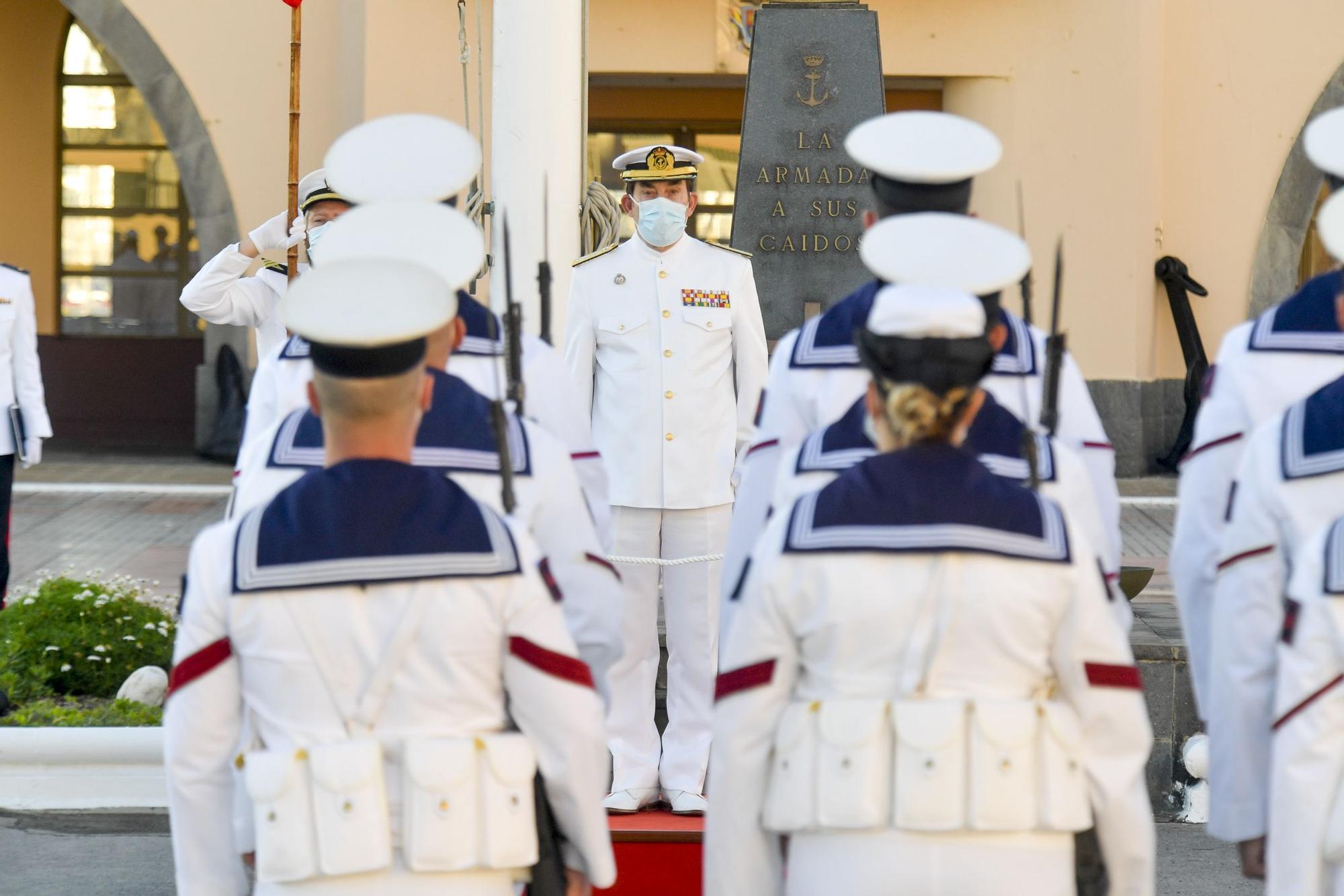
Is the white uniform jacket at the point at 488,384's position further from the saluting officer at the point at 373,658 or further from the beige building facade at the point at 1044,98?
the beige building facade at the point at 1044,98

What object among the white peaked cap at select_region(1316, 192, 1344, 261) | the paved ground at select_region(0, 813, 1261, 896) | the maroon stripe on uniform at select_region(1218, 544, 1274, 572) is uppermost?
the white peaked cap at select_region(1316, 192, 1344, 261)

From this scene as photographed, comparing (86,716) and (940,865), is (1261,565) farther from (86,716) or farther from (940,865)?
(86,716)

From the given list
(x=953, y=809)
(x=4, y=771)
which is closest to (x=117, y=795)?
(x=4, y=771)

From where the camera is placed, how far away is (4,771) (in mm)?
5520

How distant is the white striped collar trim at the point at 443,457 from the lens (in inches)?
128

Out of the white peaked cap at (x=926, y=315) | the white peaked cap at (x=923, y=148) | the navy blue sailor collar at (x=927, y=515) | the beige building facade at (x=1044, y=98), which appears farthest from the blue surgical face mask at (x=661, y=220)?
the beige building facade at (x=1044, y=98)

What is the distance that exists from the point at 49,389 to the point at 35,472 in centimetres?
222

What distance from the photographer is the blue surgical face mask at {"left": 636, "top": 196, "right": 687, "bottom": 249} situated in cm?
539

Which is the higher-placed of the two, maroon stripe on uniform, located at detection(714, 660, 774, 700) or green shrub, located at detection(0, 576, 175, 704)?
maroon stripe on uniform, located at detection(714, 660, 774, 700)

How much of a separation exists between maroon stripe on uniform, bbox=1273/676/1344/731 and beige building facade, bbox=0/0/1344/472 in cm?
949

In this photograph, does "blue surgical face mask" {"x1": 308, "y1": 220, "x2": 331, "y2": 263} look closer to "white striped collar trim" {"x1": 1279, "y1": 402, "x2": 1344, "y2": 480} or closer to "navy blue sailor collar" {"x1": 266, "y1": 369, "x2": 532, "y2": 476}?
"navy blue sailor collar" {"x1": 266, "y1": 369, "x2": 532, "y2": 476}

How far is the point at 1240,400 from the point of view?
3621mm

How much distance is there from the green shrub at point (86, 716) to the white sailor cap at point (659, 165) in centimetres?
232

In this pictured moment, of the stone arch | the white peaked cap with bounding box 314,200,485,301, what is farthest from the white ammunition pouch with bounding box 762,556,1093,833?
the stone arch
